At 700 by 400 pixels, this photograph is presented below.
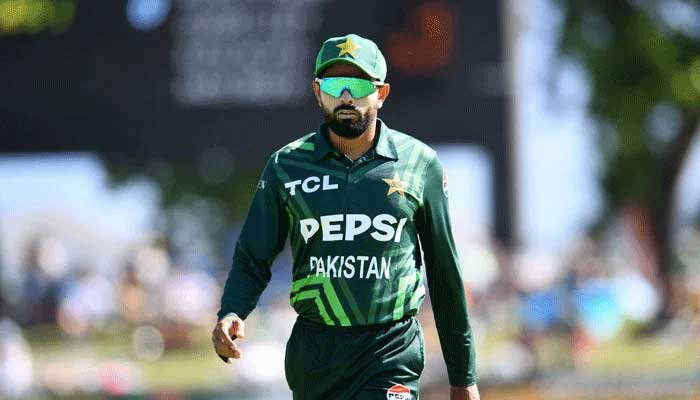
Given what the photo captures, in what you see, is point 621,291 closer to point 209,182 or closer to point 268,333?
point 268,333

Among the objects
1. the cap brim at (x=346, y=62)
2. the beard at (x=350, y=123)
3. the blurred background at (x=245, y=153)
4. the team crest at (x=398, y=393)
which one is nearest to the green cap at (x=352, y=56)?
the cap brim at (x=346, y=62)

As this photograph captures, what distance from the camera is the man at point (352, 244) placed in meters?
4.45

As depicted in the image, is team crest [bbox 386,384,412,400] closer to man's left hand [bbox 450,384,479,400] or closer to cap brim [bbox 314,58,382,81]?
man's left hand [bbox 450,384,479,400]

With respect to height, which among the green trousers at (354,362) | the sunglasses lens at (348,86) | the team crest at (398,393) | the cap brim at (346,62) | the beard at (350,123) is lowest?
the team crest at (398,393)

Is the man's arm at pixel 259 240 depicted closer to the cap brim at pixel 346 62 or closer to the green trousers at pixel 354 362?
A: the green trousers at pixel 354 362

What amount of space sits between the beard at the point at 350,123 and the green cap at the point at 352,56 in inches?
5.0

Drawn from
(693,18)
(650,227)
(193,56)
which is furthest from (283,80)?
(650,227)

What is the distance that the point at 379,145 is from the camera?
179 inches

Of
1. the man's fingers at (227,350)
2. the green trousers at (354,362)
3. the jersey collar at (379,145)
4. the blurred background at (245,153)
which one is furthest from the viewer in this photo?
the blurred background at (245,153)

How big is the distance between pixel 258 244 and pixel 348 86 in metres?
0.57

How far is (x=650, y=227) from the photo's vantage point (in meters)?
18.9

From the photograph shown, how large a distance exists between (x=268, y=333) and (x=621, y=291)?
4.07 m

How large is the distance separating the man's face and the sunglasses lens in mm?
11

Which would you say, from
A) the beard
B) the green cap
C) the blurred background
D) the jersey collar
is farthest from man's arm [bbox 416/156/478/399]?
the blurred background
